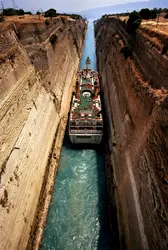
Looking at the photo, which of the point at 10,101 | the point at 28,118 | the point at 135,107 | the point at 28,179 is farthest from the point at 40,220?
the point at 135,107

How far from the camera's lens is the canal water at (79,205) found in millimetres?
12875

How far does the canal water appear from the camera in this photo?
12.9 meters

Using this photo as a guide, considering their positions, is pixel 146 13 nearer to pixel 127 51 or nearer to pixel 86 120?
pixel 127 51

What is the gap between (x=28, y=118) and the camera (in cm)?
1487

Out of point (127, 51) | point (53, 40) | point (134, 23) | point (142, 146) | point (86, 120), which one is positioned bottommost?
point (86, 120)

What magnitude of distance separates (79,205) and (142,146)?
6.62 m

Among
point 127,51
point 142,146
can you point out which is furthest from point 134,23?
point 142,146

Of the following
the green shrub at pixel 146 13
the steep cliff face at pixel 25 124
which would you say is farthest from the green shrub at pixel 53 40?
the green shrub at pixel 146 13

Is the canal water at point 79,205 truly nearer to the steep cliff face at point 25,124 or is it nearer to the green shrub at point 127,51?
the steep cliff face at point 25,124

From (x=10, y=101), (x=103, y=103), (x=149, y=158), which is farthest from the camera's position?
(x=103, y=103)

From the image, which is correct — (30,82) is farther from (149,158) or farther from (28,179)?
(149,158)

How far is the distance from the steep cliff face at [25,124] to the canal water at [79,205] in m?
1.30

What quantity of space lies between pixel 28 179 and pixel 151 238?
7.91m

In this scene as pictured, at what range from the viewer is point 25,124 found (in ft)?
46.6
